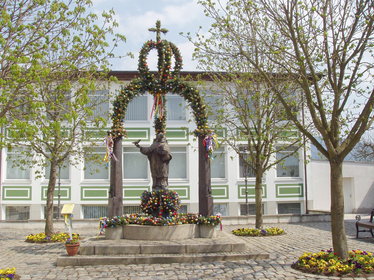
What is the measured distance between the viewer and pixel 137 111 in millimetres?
23875

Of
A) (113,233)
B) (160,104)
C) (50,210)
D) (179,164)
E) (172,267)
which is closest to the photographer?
(172,267)

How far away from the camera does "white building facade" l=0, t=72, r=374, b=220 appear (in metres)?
22.9

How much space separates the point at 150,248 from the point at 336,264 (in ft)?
15.2

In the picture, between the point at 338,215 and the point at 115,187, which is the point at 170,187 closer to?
the point at 115,187

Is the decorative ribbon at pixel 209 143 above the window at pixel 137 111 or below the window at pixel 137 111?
below

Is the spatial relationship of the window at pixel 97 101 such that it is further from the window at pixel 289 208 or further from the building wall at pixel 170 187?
the window at pixel 289 208

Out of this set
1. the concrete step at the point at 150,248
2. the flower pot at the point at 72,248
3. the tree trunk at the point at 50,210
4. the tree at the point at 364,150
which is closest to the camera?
the flower pot at the point at 72,248

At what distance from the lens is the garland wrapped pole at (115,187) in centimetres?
1259

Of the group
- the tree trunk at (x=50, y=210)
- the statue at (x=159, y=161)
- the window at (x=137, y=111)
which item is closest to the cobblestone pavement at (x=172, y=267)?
the tree trunk at (x=50, y=210)

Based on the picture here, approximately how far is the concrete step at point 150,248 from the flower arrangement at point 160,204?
6.19ft

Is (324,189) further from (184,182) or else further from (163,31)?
(163,31)

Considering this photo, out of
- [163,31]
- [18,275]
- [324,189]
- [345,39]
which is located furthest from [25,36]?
[324,189]

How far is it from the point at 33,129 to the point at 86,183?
15.5 meters

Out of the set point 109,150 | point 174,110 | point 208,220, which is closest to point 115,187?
point 109,150
